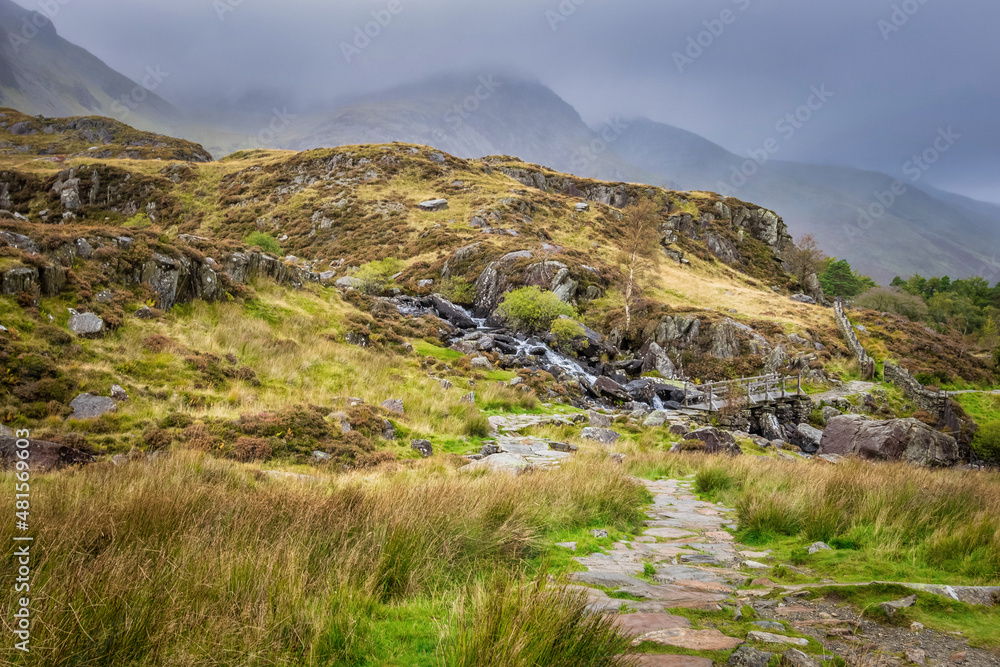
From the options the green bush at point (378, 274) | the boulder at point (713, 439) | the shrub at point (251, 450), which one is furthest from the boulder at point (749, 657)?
the green bush at point (378, 274)

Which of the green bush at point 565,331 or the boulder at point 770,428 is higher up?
the green bush at point 565,331

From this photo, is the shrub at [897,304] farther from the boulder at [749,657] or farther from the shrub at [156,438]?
the shrub at [156,438]

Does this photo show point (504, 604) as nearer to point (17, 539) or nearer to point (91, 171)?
point (17, 539)

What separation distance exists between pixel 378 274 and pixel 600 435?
2927cm

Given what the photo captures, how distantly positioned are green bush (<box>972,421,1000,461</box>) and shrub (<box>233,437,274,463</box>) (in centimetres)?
3122

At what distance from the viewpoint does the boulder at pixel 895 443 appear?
1466cm

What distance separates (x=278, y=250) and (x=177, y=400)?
38.6 meters

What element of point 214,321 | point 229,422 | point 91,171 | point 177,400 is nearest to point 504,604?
point 229,422

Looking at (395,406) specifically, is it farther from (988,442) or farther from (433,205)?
(433,205)

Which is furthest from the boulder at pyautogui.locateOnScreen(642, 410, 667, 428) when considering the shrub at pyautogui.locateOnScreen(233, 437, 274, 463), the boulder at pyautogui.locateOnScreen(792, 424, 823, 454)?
the shrub at pyautogui.locateOnScreen(233, 437, 274, 463)

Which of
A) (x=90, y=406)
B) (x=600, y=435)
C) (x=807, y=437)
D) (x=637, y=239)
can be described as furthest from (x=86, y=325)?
(x=637, y=239)

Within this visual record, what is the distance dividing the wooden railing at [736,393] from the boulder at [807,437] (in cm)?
186

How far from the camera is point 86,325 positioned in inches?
424

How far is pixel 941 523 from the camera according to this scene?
17.7 ft
